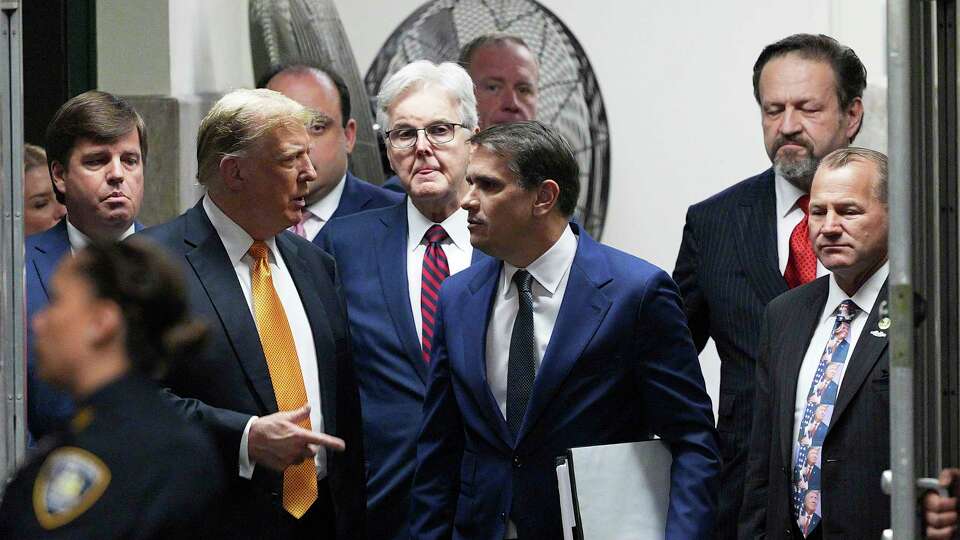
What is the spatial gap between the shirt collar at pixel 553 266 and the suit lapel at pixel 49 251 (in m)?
1.10

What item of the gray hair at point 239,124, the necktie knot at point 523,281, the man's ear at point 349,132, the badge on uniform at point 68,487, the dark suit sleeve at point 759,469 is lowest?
the dark suit sleeve at point 759,469

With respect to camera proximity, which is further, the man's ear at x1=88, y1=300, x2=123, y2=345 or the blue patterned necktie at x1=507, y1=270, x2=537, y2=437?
the blue patterned necktie at x1=507, y1=270, x2=537, y2=437

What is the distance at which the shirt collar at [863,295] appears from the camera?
3.79m

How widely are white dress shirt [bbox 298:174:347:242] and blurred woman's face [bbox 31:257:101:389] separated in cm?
251

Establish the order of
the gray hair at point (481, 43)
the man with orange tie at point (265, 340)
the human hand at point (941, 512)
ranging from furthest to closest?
the gray hair at point (481, 43) < the man with orange tie at point (265, 340) < the human hand at point (941, 512)

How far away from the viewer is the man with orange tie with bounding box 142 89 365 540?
3590 millimetres

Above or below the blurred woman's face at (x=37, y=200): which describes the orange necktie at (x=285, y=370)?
below

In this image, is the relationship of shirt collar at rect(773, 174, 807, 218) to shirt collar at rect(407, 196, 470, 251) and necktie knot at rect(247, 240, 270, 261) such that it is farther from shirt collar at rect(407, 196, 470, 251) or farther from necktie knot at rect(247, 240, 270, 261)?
necktie knot at rect(247, 240, 270, 261)

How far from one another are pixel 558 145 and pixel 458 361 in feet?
1.90

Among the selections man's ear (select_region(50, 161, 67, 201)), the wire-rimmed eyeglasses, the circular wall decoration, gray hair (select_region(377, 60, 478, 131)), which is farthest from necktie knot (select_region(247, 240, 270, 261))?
the circular wall decoration

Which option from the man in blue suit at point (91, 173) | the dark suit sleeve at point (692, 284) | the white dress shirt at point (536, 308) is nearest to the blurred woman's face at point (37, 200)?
the man in blue suit at point (91, 173)

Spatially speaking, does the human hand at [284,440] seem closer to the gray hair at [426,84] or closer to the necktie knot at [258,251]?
the necktie knot at [258,251]

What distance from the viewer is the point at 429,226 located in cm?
448

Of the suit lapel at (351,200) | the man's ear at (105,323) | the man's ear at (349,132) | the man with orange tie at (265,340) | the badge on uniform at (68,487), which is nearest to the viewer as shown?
the badge on uniform at (68,487)
